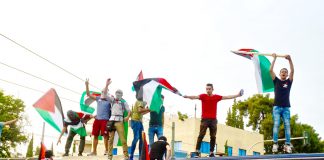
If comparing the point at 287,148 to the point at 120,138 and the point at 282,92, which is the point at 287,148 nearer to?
the point at 282,92

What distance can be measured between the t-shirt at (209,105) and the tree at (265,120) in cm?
3648

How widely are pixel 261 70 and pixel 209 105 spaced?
2082 mm

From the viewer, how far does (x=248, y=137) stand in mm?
43625

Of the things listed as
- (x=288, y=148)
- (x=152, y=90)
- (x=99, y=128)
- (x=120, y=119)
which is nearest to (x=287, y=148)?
(x=288, y=148)

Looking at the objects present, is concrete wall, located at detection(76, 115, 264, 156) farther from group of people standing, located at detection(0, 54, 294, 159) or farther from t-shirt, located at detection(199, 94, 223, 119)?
t-shirt, located at detection(199, 94, 223, 119)

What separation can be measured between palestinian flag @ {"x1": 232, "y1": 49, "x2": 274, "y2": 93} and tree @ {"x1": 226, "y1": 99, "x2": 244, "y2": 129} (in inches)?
1460

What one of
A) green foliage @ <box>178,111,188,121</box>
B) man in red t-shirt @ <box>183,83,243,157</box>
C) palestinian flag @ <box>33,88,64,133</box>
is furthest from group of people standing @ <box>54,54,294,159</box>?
green foliage @ <box>178,111,188,121</box>

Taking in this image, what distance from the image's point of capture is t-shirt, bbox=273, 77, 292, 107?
444 inches

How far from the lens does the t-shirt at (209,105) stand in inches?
466

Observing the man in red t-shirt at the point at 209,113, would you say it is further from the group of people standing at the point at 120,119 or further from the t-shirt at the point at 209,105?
the group of people standing at the point at 120,119

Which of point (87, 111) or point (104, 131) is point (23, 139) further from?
point (104, 131)

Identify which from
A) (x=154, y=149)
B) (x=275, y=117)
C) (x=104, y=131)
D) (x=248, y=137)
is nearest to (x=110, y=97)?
(x=104, y=131)

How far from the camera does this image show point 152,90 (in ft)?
45.0

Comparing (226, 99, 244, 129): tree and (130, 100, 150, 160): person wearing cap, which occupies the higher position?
(226, 99, 244, 129): tree
